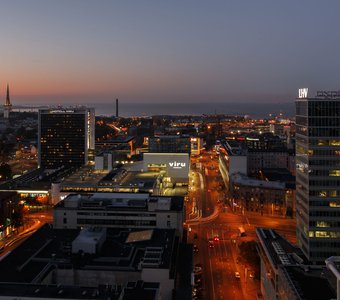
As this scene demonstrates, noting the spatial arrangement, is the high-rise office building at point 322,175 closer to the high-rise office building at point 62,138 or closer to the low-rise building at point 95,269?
the low-rise building at point 95,269

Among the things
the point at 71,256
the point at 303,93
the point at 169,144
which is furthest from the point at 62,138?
the point at 303,93

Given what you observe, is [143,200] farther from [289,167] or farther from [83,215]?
[289,167]

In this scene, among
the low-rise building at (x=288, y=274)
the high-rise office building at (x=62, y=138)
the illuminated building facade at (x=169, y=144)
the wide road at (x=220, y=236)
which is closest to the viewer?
the low-rise building at (x=288, y=274)

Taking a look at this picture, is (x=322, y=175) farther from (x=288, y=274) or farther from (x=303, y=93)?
(x=288, y=274)

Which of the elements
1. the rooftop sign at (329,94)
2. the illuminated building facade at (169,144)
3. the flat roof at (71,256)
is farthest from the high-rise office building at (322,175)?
the illuminated building facade at (169,144)

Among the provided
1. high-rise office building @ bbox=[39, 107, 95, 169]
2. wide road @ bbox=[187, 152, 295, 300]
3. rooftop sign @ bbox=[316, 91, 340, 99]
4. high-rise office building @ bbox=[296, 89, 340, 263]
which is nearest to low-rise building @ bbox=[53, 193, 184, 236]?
wide road @ bbox=[187, 152, 295, 300]

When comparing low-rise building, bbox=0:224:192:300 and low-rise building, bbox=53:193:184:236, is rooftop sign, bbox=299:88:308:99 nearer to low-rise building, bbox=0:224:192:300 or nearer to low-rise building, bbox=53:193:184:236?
low-rise building, bbox=53:193:184:236
